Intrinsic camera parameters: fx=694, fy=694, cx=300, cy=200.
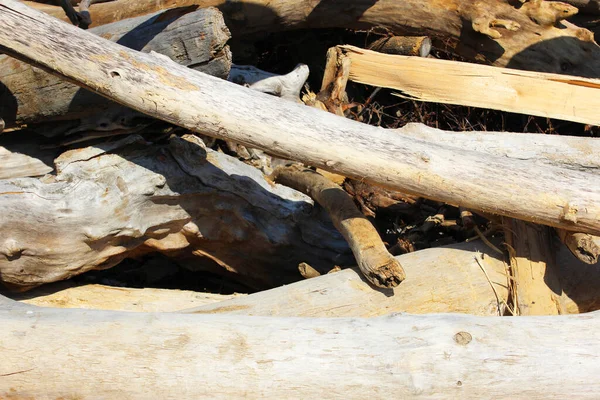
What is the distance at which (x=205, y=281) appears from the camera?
14.3 ft

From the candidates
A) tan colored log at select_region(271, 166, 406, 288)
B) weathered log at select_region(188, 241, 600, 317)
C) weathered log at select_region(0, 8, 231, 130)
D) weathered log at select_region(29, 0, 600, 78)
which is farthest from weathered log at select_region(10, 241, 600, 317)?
weathered log at select_region(29, 0, 600, 78)

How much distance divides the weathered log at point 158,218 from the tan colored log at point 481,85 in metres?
1.09

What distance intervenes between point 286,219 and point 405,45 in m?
1.65

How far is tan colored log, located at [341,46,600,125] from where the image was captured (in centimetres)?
405

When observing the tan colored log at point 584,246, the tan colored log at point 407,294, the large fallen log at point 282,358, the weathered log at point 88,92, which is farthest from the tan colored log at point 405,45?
the large fallen log at point 282,358

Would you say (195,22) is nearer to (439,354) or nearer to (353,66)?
(353,66)

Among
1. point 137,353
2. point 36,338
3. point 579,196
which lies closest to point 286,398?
point 137,353

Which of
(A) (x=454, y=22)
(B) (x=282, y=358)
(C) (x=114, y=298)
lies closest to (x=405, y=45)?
(A) (x=454, y=22)

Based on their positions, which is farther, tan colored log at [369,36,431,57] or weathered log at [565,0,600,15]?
weathered log at [565,0,600,15]

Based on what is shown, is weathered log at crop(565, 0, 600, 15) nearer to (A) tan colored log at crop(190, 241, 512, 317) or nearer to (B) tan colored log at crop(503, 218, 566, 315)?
(B) tan colored log at crop(503, 218, 566, 315)

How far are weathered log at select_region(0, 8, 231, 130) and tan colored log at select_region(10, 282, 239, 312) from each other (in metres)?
0.81

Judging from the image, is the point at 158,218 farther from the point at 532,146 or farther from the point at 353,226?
the point at 532,146

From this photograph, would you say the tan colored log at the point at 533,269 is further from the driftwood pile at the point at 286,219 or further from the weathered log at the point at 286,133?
the weathered log at the point at 286,133

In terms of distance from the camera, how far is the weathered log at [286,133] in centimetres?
291
